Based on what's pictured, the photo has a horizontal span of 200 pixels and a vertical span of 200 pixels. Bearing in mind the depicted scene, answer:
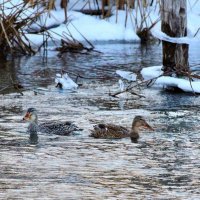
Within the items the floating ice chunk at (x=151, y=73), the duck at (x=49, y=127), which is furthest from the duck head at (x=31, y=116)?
the floating ice chunk at (x=151, y=73)

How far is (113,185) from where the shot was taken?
27.9ft

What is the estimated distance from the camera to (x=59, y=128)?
428 inches

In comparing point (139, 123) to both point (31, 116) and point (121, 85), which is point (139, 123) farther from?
point (121, 85)

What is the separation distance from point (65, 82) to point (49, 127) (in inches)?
134

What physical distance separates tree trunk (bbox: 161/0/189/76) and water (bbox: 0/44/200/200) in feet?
1.62

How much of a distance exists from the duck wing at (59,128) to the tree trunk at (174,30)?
3291mm

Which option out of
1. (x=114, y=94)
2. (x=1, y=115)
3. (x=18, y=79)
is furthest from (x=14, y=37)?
(x=1, y=115)

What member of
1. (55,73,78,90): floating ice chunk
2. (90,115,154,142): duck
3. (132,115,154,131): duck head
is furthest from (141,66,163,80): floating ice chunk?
(90,115,154,142): duck

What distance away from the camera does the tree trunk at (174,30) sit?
1409cm

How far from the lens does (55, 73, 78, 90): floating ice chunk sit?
14297mm

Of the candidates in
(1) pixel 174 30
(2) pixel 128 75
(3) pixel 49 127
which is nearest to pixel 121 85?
(2) pixel 128 75

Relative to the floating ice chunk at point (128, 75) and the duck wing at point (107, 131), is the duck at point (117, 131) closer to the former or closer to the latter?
the duck wing at point (107, 131)

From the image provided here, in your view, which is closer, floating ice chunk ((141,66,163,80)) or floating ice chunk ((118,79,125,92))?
floating ice chunk ((118,79,125,92))

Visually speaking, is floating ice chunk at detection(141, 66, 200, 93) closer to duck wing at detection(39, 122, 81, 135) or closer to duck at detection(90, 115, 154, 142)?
duck at detection(90, 115, 154, 142)
